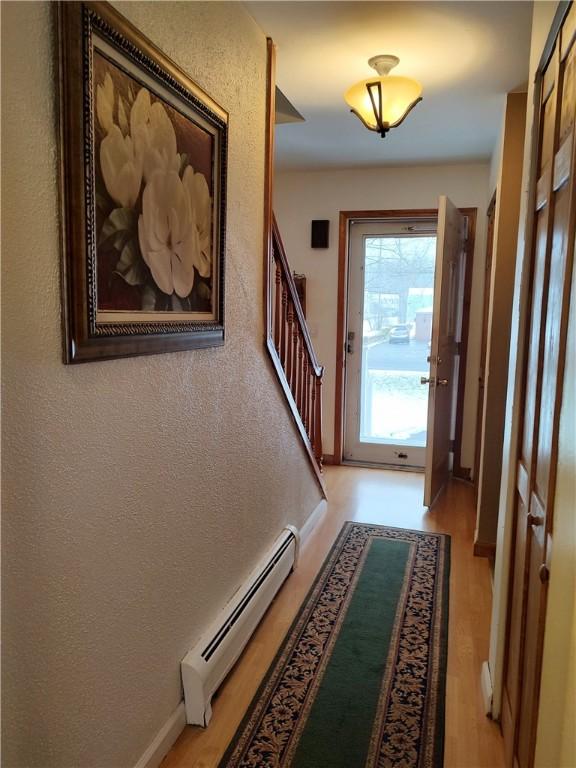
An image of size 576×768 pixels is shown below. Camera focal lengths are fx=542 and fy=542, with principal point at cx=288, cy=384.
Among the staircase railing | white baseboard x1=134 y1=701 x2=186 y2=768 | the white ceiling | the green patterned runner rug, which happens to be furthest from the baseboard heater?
the white ceiling

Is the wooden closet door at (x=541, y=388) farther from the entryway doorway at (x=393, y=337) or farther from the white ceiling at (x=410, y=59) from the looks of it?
the entryway doorway at (x=393, y=337)

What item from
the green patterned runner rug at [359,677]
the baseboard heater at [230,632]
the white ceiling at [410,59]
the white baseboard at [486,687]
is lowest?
the green patterned runner rug at [359,677]

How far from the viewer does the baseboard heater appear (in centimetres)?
179

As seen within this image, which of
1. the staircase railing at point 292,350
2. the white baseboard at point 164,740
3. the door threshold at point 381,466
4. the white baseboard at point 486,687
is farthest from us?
the door threshold at point 381,466

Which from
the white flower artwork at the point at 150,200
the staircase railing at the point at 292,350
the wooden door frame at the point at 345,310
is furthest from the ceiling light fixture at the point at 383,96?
the wooden door frame at the point at 345,310

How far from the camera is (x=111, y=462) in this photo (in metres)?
1.36

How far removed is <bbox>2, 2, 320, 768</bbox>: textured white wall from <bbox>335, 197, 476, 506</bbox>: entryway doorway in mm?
2342

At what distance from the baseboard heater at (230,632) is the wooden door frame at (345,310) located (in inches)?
80.8

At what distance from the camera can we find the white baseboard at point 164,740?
1588mm

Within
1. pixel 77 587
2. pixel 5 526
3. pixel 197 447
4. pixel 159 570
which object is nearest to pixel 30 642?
pixel 77 587

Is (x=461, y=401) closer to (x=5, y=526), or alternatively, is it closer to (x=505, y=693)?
(x=505, y=693)

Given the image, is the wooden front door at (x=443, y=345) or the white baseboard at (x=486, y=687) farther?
the wooden front door at (x=443, y=345)

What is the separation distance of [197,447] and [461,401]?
3.06 m

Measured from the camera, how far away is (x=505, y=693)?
1758mm
